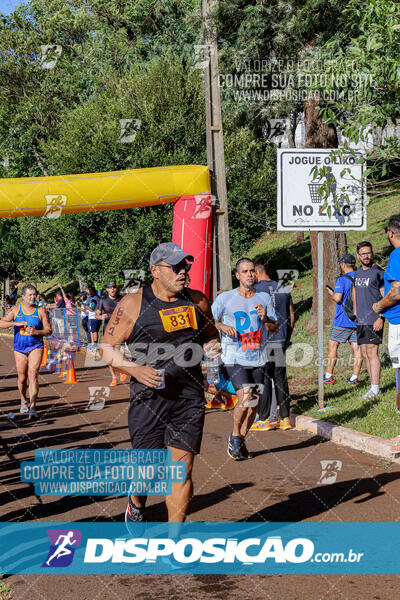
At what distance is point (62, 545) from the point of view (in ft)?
17.7

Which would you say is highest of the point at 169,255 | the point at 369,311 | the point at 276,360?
the point at 169,255

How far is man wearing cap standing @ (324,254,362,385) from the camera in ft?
38.4

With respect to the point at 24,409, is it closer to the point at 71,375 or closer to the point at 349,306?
the point at 71,375

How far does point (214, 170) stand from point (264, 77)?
6247 mm

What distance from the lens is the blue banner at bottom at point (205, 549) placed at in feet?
16.3

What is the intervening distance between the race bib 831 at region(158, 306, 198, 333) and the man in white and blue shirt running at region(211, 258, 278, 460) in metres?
2.86

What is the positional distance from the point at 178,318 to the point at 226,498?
6.91 ft

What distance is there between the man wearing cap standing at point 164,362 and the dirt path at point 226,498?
2.13ft

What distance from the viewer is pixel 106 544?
211 inches

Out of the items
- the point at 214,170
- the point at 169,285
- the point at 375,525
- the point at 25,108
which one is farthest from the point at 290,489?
the point at 25,108

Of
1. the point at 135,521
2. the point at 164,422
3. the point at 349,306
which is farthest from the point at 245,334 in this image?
the point at 349,306

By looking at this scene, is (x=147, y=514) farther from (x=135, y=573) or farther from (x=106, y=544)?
(x=135, y=573)

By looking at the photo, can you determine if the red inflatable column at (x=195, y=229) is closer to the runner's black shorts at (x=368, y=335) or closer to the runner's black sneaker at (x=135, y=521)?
the runner's black shorts at (x=368, y=335)

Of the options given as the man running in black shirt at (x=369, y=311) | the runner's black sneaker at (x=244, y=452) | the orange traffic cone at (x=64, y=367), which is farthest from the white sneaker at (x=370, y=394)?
the orange traffic cone at (x=64, y=367)
